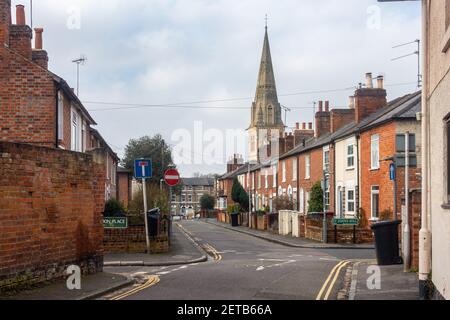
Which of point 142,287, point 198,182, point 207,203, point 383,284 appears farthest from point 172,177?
point 198,182

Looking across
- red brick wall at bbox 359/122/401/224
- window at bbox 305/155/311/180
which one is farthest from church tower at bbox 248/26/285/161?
red brick wall at bbox 359/122/401/224

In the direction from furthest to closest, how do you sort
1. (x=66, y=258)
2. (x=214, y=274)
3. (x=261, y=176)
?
1. (x=261, y=176)
2. (x=214, y=274)
3. (x=66, y=258)

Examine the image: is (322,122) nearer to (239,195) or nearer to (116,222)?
(239,195)

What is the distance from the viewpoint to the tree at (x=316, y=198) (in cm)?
3716

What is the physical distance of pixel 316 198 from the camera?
123 ft

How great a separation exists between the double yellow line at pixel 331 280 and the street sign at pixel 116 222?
732cm

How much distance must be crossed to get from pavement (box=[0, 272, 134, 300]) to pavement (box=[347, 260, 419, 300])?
4.76 meters

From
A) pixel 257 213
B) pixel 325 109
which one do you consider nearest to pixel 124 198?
pixel 257 213

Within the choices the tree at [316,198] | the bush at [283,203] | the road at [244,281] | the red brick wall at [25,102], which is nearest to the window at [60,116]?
the red brick wall at [25,102]

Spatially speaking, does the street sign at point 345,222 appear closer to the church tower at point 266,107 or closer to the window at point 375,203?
the window at point 375,203

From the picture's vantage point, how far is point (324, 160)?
120ft

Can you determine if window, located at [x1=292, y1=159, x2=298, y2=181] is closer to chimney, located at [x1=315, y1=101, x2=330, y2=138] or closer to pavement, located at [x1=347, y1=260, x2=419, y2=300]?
chimney, located at [x1=315, y1=101, x2=330, y2=138]

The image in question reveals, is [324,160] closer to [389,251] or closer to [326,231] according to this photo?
[326,231]
